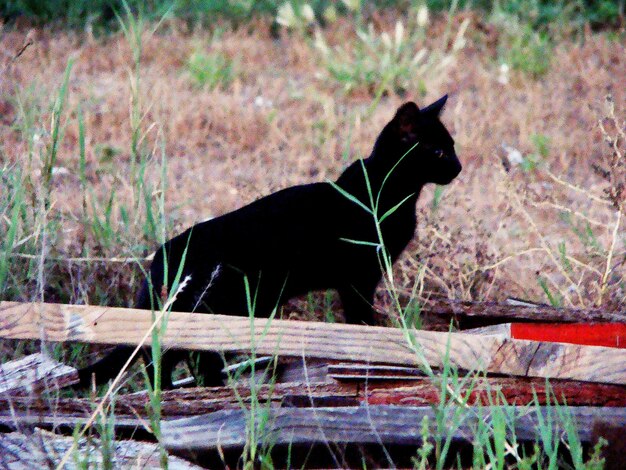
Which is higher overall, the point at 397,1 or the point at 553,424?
the point at 397,1

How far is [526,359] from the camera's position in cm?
239

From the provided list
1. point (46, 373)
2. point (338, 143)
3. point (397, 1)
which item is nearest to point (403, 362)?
point (46, 373)

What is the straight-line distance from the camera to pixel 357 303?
366 cm

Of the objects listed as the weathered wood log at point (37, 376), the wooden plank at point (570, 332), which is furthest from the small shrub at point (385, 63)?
the weathered wood log at point (37, 376)

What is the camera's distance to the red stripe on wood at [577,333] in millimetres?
2715

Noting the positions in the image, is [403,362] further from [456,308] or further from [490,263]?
[490,263]

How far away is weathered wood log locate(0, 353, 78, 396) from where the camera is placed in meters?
2.48

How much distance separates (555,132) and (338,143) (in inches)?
50.8

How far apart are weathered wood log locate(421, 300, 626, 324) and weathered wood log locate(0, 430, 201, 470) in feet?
3.26

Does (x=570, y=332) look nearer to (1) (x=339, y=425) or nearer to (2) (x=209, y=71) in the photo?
(1) (x=339, y=425)

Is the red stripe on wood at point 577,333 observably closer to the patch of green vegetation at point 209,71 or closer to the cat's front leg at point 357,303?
the cat's front leg at point 357,303

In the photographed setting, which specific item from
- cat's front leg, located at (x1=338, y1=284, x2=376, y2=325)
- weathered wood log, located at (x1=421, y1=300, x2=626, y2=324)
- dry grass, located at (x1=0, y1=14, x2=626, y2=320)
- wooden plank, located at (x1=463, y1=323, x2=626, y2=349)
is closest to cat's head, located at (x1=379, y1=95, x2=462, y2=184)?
dry grass, located at (x1=0, y1=14, x2=626, y2=320)

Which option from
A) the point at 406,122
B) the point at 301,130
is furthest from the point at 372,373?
the point at 301,130

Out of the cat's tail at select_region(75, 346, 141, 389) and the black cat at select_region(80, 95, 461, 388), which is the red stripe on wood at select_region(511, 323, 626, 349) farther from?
the cat's tail at select_region(75, 346, 141, 389)
